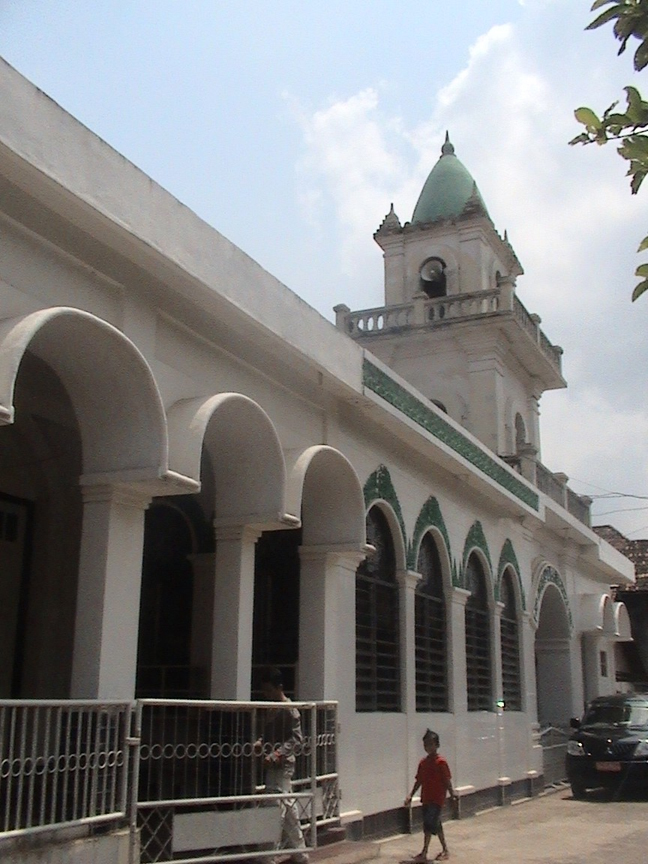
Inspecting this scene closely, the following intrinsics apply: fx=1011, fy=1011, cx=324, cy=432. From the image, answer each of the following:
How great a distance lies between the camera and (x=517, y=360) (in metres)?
20.8

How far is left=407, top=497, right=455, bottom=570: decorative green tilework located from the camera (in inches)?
431

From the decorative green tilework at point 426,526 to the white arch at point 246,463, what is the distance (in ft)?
11.3

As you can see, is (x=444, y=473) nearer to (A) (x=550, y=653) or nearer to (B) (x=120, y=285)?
(B) (x=120, y=285)

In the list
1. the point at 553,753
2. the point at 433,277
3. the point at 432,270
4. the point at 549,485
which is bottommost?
the point at 553,753

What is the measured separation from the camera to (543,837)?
1030 centimetres

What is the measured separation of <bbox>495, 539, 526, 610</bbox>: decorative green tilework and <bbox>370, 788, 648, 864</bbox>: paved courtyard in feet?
9.50

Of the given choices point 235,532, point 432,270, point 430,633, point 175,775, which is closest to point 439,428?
point 430,633

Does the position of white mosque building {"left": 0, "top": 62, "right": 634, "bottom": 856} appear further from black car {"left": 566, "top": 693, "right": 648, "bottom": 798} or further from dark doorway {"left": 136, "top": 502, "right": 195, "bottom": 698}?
black car {"left": 566, "top": 693, "right": 648, "bottom": 798}

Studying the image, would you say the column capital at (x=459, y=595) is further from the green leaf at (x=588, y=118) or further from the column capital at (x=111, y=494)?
the green leaf at (x=588, y=118)

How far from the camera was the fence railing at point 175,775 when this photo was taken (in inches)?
205

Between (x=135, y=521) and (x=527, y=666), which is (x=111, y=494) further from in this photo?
(x=527, y=666)

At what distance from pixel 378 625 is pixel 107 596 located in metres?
4.52

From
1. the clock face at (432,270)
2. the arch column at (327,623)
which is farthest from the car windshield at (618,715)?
the clock face at (432,270)

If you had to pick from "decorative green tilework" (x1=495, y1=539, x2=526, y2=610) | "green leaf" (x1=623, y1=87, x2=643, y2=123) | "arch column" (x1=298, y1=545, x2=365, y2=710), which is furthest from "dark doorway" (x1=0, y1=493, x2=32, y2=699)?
"decorative green tilework" (x1=495, y1=539, x2=526, y2=610)
